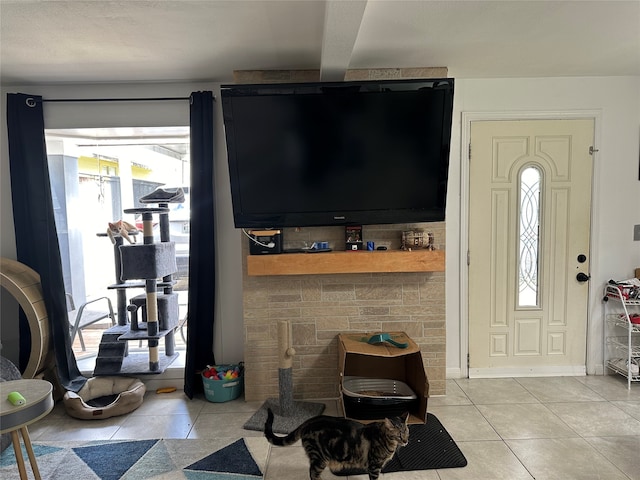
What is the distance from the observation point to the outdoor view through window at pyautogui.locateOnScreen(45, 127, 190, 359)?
3330 millimetres

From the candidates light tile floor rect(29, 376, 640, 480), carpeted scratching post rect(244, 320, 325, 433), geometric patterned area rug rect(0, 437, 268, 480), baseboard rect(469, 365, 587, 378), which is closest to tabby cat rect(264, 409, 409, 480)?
light tile floor rect(29, 376, 640, 480)

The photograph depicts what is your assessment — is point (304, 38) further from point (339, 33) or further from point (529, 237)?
point (529, 237)

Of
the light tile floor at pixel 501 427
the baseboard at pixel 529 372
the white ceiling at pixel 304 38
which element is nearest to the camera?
the white ceiling at pixel 304 38

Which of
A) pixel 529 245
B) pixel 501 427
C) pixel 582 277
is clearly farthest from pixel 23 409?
pixel 582 277

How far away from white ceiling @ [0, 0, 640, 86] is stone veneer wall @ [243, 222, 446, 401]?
1.18 m

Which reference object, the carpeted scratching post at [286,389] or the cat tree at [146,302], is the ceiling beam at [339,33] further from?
the carpeted scratching post at [286,389]

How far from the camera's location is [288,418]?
8.89ft

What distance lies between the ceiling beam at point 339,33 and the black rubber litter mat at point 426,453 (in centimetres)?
223

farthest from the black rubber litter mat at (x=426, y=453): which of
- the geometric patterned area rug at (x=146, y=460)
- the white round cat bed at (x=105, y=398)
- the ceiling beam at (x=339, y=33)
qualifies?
the ceiling beam at (x=339, y=33)

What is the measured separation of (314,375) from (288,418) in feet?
1.28

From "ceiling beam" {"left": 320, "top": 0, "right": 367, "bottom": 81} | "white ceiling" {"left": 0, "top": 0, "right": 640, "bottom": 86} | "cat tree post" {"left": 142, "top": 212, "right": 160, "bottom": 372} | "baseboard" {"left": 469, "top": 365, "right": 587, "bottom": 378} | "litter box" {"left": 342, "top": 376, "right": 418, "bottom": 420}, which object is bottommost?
"baseboard" {"left": 469, "top": 365, "right": 587, "bottom": 378}

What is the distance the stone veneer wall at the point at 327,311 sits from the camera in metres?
2.97

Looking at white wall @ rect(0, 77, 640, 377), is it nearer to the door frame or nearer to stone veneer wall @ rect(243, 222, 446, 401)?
the door frame

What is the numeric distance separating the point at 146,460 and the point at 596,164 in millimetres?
3742
